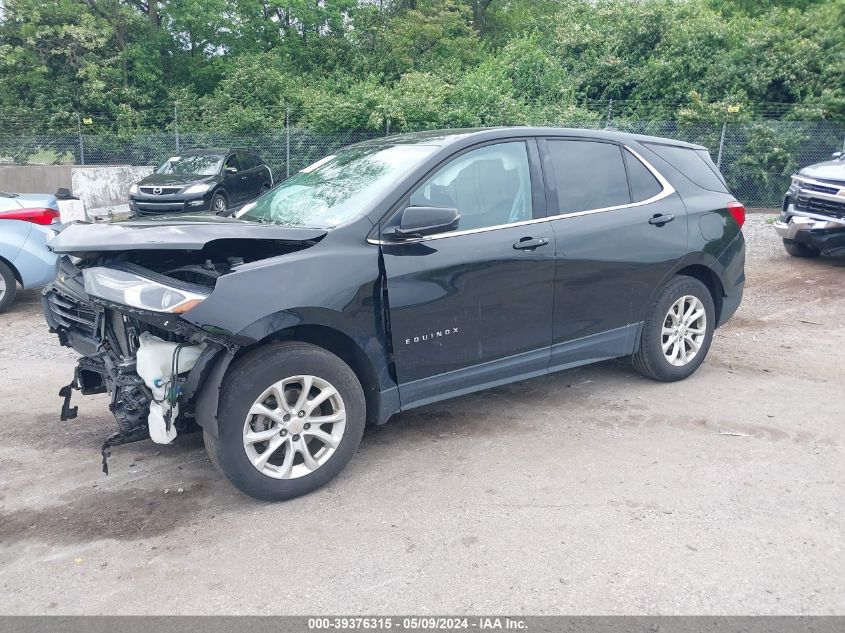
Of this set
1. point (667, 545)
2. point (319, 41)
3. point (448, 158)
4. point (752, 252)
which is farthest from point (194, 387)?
point (319, 41)

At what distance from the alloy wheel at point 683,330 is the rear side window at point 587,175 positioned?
95cm

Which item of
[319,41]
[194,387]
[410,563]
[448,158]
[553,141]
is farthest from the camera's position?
[319,41]

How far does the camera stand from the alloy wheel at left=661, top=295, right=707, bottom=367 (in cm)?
558

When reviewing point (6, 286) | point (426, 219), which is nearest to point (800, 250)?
point (426, 219)

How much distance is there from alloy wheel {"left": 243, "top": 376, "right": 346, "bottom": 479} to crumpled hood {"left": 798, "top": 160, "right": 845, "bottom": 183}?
8.49 meters

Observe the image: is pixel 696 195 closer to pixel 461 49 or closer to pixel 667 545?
pixel 667 545

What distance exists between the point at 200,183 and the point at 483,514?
1327 cm

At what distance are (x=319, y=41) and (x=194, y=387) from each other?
2711 cm

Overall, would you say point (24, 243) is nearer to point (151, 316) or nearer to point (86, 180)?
point (151, 316)

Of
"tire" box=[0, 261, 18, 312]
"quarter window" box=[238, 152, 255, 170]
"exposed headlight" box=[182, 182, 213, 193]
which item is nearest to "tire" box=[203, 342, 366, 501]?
"tire" box=[0, 261, 18, 312]

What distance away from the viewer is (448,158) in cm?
450

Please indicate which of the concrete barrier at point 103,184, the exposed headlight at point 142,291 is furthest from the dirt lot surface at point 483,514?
the concrete barrier at point 103,184

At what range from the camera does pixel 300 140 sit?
1895cm

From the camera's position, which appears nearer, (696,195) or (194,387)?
(194,387)
